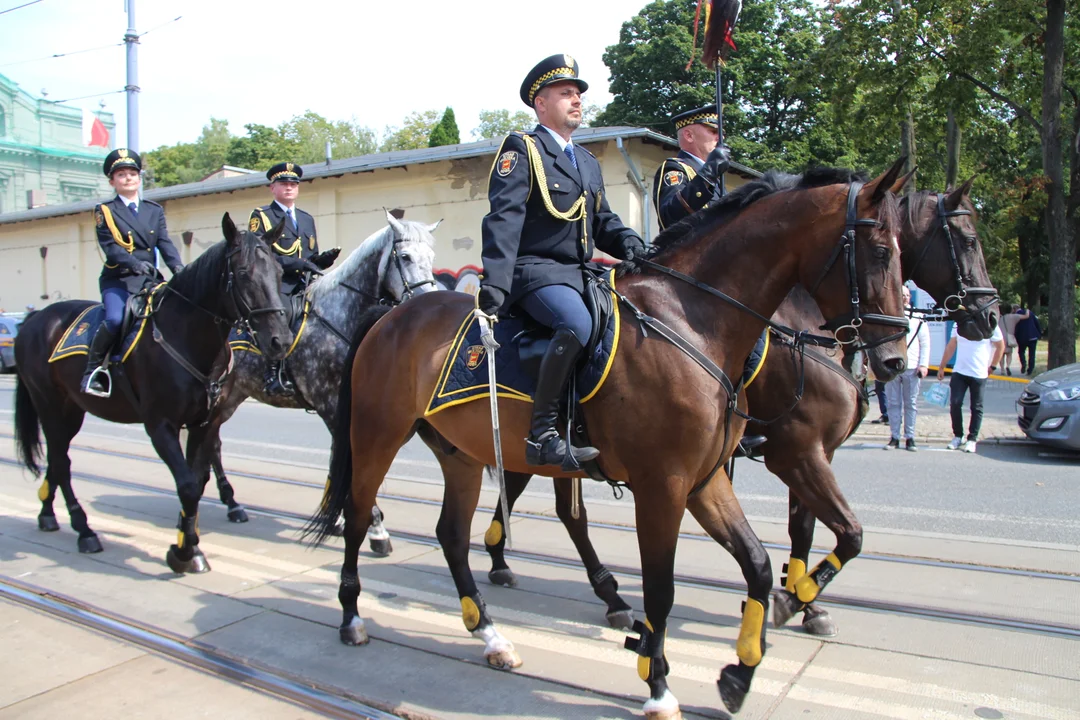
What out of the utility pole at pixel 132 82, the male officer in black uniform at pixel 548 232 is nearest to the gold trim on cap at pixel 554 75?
the male officer in black uniform at pixel 548 232

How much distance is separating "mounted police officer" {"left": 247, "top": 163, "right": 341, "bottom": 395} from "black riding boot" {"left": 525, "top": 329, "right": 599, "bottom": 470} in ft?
14.3

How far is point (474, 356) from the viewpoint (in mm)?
4363

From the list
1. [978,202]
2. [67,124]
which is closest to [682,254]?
[978,202]

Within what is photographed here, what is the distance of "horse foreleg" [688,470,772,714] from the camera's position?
3.74 metres

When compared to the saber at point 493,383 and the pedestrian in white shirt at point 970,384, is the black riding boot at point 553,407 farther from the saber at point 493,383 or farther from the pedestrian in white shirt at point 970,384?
the pedestrian in white shirt at point 970,384

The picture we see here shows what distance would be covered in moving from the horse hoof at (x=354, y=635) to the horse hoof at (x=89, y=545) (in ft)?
10.0

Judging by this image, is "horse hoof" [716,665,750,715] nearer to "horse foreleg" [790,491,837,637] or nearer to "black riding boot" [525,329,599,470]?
"horse foreleg" [790,491,837,637]

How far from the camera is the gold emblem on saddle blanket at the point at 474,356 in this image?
4.33 m

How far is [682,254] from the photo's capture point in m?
4.04

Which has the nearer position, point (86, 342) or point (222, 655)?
point (222, 655)

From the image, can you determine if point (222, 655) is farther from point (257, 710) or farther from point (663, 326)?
point (663, 326)

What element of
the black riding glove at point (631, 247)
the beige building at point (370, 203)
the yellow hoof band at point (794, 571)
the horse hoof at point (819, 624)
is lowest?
the horse hoof at point (819, 624)

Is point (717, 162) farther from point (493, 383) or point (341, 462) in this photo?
point (341, 462)

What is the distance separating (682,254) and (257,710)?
2.99 metres
